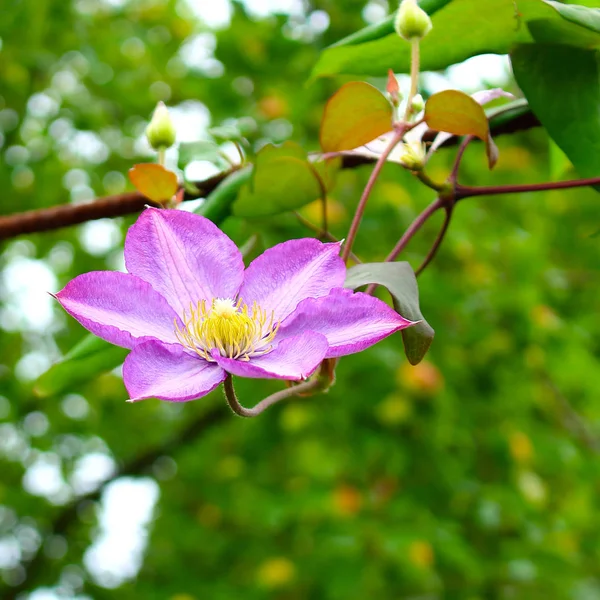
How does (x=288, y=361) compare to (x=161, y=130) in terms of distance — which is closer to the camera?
(x=288, y=361)

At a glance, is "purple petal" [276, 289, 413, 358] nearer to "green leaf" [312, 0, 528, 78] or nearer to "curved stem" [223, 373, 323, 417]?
"curved stem" [223, 373, 323, 417]

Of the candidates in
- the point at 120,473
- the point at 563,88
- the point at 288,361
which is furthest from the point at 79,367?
the point at 120,473

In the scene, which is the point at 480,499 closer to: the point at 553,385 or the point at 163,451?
the point at 553,385

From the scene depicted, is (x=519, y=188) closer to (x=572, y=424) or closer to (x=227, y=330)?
(x=227, y=330)

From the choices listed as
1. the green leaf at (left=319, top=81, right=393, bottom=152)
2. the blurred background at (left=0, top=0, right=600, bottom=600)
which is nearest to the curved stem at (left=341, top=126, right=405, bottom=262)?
the green leaf at (left=319, top=81, right=393, bottom=152)

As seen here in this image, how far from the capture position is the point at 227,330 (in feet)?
1.20

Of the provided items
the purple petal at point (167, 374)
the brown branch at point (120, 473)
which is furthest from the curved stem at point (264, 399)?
the brown branch at point (120, 473)

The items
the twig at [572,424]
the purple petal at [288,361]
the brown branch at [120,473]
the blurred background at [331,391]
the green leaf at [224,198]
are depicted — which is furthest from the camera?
the brown branch at [120,473]

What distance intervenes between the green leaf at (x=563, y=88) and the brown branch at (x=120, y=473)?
177cm

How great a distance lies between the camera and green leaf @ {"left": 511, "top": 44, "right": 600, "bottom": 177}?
0.47 meters

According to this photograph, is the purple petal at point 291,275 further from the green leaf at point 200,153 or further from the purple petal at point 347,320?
the green leaf at point 200,153

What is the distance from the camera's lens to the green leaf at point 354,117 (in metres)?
0.46

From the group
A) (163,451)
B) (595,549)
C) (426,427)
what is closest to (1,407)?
(163,451)

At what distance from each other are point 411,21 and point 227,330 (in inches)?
8.3
